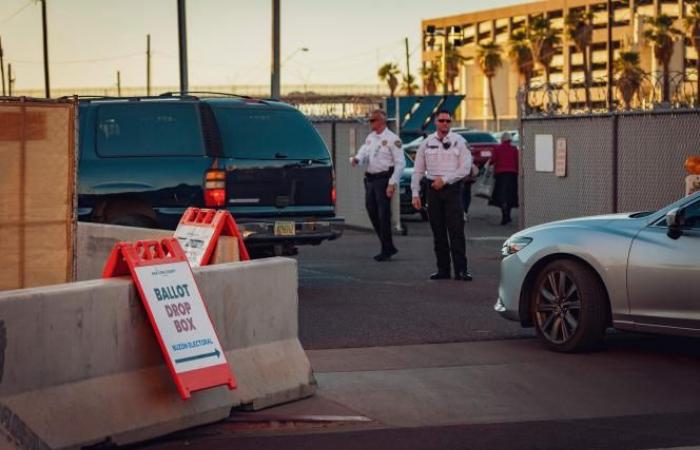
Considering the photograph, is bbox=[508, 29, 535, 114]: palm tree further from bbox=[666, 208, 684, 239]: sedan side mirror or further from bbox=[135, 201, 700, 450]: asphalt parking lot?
bbox=[666, 208, 684, 239]: sedan side mirror

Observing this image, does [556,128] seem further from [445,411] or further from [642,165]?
[445,411]

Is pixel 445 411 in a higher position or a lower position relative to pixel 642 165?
lower

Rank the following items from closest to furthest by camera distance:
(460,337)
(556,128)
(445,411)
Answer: (445,411) < (460,337) < (556,128)

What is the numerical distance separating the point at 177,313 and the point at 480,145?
4095cm

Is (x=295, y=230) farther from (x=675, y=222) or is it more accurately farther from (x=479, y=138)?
(x=479, y=138)

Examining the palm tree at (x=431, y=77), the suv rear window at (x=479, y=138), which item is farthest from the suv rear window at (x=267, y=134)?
the palm tree at (x=431, y=77)

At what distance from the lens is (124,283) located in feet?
27.2

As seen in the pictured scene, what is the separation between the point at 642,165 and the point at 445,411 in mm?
9493

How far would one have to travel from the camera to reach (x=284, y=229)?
15.4 meters

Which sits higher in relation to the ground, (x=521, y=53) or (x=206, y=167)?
(x=521, y=53)

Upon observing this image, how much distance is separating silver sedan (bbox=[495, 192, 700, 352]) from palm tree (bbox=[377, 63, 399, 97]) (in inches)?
4750

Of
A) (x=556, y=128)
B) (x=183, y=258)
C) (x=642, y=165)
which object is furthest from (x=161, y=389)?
(x=556, y=128)

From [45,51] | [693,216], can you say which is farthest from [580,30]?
[693,216]

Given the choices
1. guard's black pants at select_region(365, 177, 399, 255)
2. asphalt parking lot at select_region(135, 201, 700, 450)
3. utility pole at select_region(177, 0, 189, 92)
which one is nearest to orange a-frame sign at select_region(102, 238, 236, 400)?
asphalt parking lot at select_region(135, 201, 700, 450)
